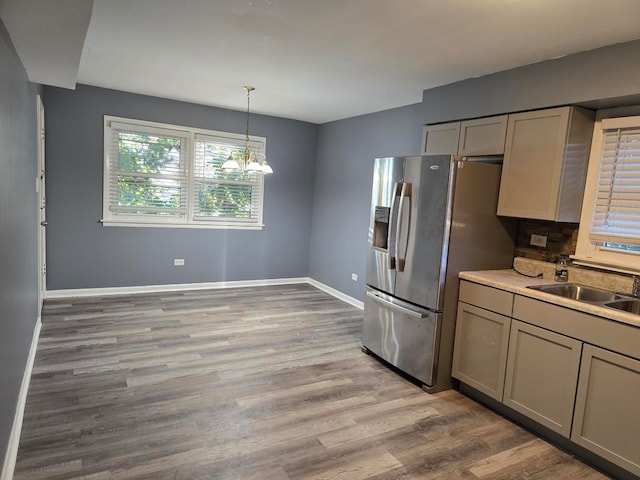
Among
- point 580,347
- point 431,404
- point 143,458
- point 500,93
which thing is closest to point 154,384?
point 143,458

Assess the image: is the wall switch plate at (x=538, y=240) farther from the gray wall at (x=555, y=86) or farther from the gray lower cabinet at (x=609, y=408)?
the gray lower cabinet at (x=609, y=408)

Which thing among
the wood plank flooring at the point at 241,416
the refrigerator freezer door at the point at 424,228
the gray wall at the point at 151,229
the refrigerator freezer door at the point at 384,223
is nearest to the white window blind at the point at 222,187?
the gray wall at the point at 151,229

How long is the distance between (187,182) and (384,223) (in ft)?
10.3

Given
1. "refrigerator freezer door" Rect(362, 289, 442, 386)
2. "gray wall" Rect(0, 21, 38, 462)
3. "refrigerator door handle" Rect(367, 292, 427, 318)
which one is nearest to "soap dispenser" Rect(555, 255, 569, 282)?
"refrigerator freezer door" Rect(362, 289, 442, 386)

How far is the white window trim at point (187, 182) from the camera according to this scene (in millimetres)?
5019

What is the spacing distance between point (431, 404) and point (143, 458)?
1948mm

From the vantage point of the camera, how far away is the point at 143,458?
220cm

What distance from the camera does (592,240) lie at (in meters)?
2.91

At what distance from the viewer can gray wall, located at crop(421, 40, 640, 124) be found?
97.5 inches

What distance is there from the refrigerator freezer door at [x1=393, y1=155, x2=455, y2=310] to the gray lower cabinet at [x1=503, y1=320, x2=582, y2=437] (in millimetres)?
637

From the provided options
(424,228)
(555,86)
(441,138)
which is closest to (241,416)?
(424,228)

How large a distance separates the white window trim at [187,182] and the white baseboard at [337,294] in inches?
48.7

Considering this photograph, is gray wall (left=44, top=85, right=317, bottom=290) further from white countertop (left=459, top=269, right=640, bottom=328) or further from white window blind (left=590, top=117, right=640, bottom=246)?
white window blind (left=590, top=117, right=640, bottom=246)

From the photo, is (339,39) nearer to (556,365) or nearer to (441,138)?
(441,138)
